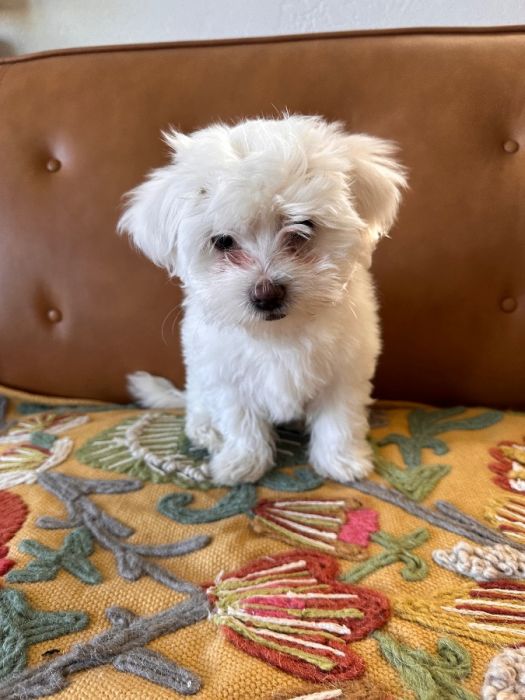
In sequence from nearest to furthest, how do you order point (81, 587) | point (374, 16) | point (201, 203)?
point (81, 587), point (201, 203), point (374, 16)

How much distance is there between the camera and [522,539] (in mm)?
975

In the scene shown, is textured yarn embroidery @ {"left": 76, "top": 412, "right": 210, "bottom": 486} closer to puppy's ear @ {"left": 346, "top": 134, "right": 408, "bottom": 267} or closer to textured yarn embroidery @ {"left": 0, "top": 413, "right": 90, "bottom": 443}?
textured yarn embroidery @ {"left": 0, "top": 413, "right": 90, "bottom": 443}

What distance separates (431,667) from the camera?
2.41 feet

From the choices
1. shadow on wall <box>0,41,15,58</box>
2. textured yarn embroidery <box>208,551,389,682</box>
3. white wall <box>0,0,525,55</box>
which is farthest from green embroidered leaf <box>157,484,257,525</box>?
shadow on wall <box>0,41,15,58</box>

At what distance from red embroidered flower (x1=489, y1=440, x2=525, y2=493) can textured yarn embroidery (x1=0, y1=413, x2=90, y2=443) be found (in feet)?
3.29

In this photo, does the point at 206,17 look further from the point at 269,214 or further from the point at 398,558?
the point at 398,558

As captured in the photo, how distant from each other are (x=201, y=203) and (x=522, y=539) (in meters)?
0.84

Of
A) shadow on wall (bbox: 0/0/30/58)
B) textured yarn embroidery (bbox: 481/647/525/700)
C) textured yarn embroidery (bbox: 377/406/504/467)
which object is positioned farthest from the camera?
shadow on wall (bbox: 0/0/30/58)

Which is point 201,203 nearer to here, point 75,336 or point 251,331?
point 251,331

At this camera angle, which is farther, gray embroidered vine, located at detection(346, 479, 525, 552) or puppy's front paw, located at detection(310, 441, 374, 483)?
puppy's front paw, located at detection(310, 441, 374, 483)

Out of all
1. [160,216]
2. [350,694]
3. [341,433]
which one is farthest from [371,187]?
[350,694]

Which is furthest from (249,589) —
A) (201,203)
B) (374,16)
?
(374,16)

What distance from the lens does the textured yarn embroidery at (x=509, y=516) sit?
99cm

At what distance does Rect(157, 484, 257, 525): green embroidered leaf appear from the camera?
107 cm
